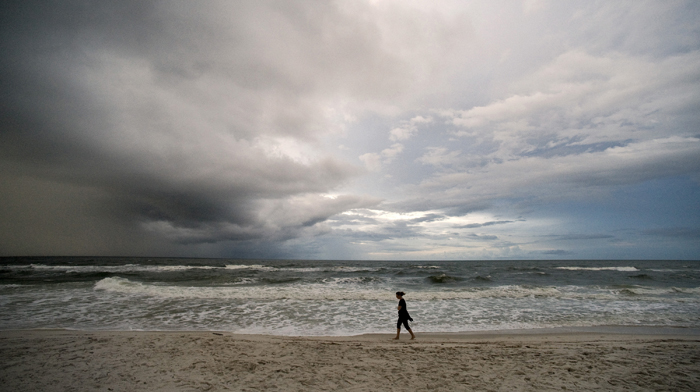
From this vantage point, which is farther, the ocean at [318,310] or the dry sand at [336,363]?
the ocean at [318,310]

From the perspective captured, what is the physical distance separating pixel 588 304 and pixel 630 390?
12444mm

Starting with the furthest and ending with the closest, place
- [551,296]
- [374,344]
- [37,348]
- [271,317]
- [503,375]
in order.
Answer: [551,296] → [271,317] → [374,344] → [37,348] → [503,375]

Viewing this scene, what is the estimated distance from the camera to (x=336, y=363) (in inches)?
267

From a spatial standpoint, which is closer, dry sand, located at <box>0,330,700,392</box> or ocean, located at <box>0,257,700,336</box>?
dry sand, located at <box>0,330,700,392</box>

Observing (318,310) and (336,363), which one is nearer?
(336,363)

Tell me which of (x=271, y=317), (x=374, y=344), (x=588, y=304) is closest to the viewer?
(x=374, y=344)

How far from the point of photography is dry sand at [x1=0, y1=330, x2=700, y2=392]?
564 centimetres

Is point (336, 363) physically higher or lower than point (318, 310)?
higher

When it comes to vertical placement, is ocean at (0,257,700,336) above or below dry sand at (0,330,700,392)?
below

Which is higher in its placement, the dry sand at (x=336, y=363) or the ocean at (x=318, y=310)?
the dry sand at (x=336, y=363)

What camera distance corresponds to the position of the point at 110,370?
6223mm

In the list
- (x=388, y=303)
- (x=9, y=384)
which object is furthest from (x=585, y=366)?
(x=9, y=384)

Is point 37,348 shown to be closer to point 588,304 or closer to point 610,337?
point 610,337

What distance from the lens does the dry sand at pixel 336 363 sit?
18.5 ft
